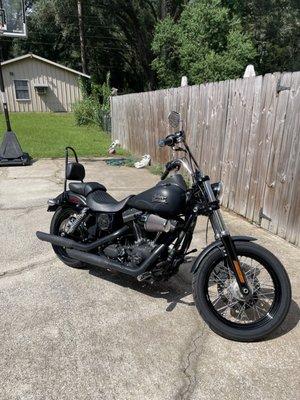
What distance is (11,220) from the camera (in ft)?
17.0

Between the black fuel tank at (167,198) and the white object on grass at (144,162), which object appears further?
the white object on grass at (144,162)

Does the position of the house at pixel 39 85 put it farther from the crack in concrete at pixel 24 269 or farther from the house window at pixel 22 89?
the crack in concrete at pixel 24 269

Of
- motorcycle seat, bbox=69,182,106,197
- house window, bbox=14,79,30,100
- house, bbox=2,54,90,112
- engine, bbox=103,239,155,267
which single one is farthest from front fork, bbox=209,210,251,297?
house window, bbox=14,79,30,100

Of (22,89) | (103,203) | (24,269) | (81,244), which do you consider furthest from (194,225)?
(22,89)

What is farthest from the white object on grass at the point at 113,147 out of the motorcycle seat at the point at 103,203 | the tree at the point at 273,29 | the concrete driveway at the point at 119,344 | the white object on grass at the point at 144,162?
the tree at the point at 273,29

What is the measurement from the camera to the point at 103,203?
10.9 ft

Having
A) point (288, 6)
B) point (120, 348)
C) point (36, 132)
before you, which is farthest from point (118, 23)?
point (120, 348)

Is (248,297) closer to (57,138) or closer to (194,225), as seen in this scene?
(194,225)

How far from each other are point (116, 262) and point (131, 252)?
0.18 meters

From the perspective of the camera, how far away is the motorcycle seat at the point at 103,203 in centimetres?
319

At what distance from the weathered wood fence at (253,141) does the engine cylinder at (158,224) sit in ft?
6.34

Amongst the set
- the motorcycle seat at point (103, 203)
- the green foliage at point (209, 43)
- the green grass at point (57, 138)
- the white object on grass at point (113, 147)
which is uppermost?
the green foliage at point (209, 43)

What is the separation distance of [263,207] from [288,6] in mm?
22415

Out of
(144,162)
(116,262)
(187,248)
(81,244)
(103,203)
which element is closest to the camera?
(187,248)
